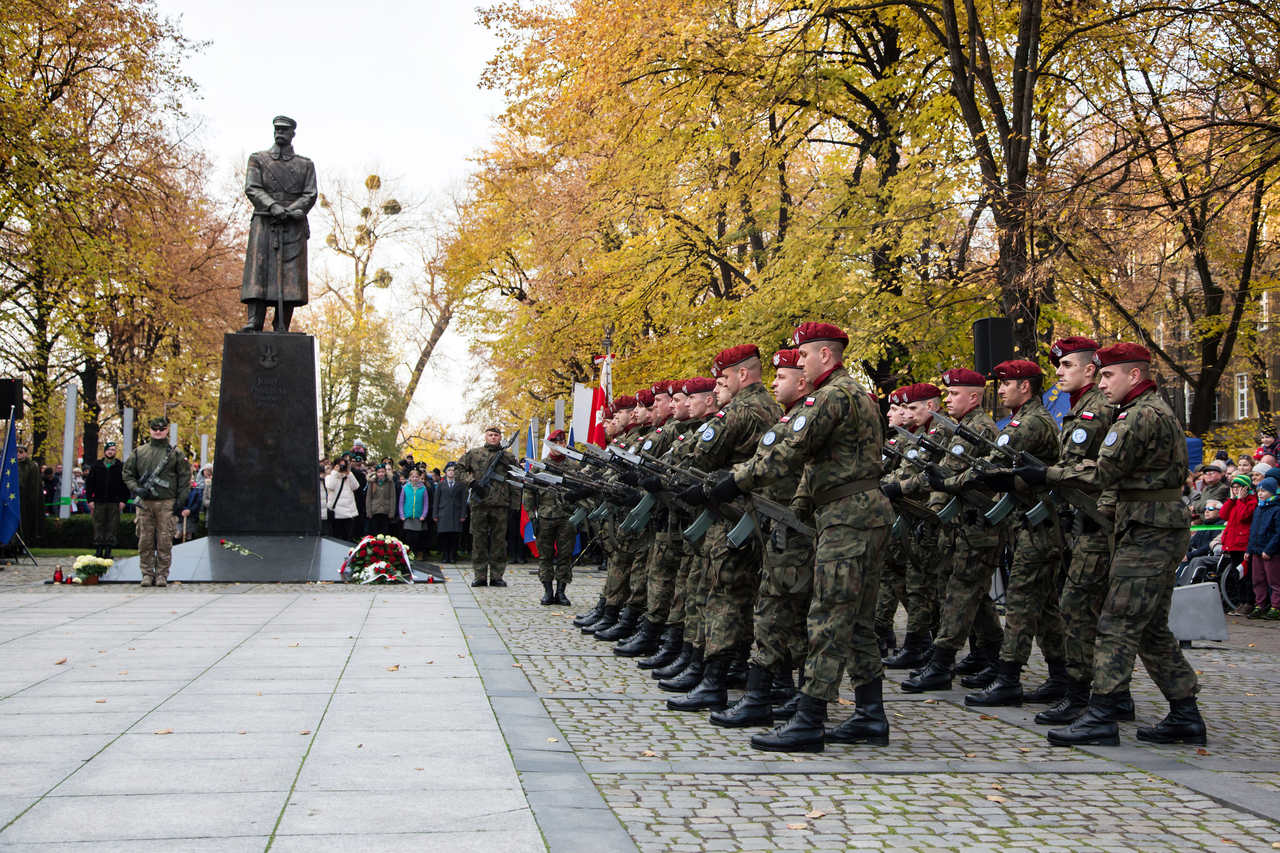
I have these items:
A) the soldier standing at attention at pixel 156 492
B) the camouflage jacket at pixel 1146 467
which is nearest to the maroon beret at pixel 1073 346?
the camouflage jacket at pixel 1146 467

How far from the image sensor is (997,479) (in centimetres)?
764

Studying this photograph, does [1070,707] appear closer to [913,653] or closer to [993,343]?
[913,653]

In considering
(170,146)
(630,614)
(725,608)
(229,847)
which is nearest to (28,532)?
(170,146)

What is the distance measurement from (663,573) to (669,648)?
1.98ft

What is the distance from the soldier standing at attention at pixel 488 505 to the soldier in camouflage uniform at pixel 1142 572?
395 inches

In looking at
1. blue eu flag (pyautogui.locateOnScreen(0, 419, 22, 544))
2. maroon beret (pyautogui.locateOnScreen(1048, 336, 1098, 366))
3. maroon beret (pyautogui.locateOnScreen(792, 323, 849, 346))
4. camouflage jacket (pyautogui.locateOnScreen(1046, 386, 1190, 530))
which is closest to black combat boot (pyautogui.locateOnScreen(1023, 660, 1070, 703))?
camouflage jacket (pyautogui.locateOnScreen(1046, 386, 1190, 530))

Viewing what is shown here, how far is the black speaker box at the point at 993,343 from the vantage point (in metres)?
12.4

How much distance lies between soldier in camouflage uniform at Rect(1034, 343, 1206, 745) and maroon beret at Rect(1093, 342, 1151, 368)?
26 centimetres

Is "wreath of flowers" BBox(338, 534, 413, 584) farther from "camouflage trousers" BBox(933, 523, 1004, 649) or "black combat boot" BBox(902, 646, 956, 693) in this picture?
"camouflage trousers" BBox(933, 523, 1004, 649)

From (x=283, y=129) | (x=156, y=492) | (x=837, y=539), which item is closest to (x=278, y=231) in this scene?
(x=283, y=129)

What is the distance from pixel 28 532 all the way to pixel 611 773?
20.3 meters

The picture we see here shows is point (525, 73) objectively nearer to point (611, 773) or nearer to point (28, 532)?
point (28, 532)

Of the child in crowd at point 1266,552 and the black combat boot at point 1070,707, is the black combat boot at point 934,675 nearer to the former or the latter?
the black combat boot at point 1070,707

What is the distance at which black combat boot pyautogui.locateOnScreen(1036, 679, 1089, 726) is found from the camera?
7.39 m
